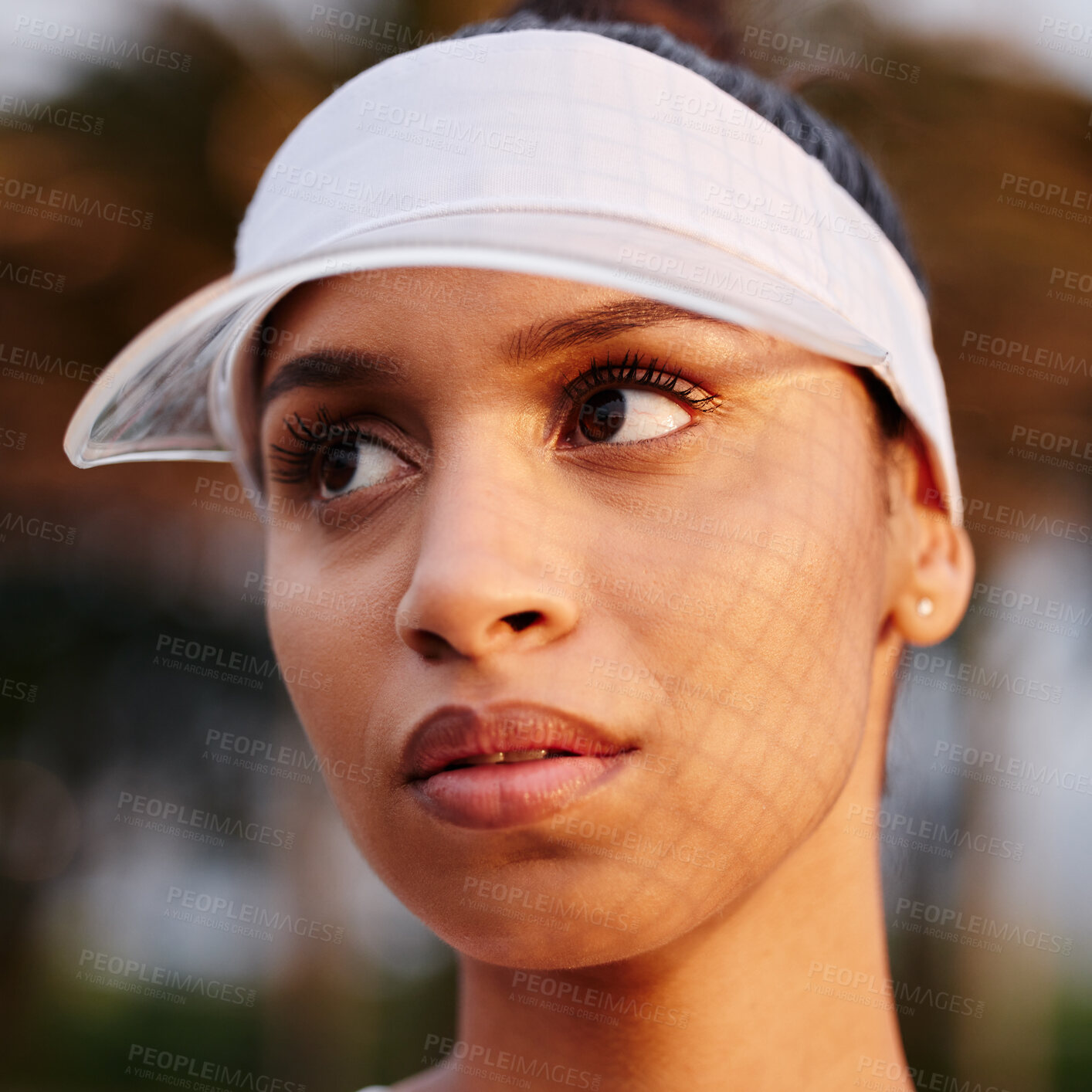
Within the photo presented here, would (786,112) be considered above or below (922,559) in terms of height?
above

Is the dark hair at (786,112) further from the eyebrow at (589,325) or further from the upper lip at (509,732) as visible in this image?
the upper lip at (509,732)

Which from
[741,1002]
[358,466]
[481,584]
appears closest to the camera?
[481,584]

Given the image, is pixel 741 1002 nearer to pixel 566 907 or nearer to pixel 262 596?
pixel 566 907

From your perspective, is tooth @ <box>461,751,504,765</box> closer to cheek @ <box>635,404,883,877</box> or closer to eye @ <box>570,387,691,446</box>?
cheek @ <box>635,404,883,877</box>

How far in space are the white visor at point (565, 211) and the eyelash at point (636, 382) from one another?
10 centimetres

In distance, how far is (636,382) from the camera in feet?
4.63

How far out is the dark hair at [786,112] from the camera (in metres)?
1.65

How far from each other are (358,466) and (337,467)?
50 millimetres

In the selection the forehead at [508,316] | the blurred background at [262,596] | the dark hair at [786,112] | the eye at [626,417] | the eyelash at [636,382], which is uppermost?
the dark hair at [786,112]

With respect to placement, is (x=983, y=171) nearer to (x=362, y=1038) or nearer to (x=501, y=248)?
(x=501, y=248)

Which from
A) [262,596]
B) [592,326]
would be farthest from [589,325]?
[262,596]

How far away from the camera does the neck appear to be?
1445mm

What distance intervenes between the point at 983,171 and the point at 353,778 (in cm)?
399

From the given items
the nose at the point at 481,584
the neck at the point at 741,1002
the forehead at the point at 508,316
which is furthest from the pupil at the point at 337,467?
the neck at the point at 741,1002
